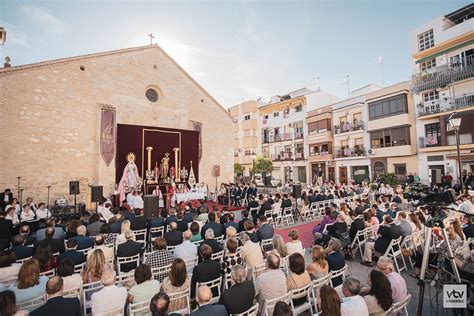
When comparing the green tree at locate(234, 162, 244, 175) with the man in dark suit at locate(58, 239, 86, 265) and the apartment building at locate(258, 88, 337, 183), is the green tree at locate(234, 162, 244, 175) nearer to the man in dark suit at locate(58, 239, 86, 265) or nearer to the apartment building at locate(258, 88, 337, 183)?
the apartment building at locate(258, 88, 337, 183)

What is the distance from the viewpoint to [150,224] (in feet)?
21.8

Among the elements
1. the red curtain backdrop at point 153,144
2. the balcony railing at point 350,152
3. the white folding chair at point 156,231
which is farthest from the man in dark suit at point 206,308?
the balcony railing at point 350,152

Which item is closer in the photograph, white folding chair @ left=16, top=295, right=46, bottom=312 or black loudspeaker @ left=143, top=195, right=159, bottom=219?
white folding chair @ left=16, top=295, right=46, bottom=312

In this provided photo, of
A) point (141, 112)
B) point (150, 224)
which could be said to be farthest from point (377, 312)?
point (141, 112)

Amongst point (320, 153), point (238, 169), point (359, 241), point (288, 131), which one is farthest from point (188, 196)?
point (238, 169)

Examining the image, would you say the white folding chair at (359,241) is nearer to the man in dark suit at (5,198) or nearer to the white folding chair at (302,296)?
the white folding chair at (302,296)

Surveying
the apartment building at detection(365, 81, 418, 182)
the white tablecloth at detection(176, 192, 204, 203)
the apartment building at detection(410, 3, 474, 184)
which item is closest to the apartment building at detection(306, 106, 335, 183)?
the apartment building at detection(365, 81, 418, 182)

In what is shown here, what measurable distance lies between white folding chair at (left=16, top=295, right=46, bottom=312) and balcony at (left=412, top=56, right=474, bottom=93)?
2331 cm

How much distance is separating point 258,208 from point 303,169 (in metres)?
21.3

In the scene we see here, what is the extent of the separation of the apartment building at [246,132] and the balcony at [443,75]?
19.8 meters

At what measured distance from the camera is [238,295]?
8.79 feet

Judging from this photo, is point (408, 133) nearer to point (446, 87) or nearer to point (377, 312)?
point (446, 87)

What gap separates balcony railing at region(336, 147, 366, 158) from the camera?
22109 mm

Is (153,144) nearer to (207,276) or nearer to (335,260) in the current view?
(207,276)
